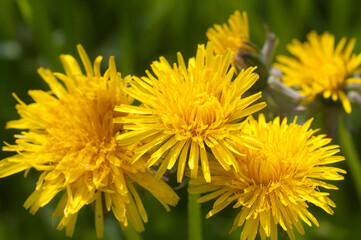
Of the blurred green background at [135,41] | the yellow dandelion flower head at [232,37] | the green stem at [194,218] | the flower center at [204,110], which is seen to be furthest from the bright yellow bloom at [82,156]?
the blurred green background at [135,41]

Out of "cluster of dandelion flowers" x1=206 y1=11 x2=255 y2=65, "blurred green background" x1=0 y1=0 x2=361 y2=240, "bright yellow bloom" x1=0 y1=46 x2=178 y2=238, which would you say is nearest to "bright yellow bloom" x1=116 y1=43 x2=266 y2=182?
"bright yellow bloom" x1=0 y1=46 x2=178 y2=238

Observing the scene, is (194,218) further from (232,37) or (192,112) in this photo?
(232,37)

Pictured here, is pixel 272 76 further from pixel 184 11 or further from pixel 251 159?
pixel 184 11

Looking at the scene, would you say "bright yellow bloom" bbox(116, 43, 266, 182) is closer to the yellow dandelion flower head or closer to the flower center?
the flower center

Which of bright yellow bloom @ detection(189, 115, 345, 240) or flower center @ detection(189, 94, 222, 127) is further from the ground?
flower center @ detection(189, 94, 222, 127)

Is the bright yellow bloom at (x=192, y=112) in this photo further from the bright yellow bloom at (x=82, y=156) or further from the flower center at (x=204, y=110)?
the bright yellow bloom at (x=82, y=156)

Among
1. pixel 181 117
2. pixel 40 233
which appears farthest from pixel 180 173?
pixel 40 233

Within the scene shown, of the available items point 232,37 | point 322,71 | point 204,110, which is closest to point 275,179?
point 204,110
